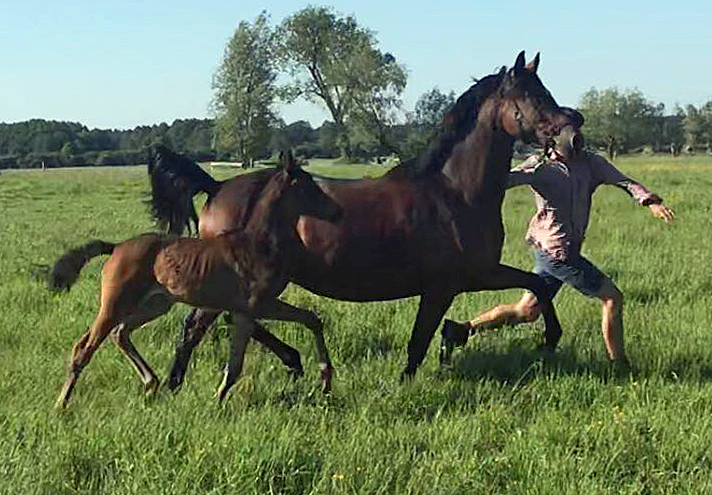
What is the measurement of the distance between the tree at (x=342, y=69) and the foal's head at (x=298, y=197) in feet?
156

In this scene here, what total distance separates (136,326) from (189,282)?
2.43 ft

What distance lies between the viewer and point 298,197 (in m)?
5.61

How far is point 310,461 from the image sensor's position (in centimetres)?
405

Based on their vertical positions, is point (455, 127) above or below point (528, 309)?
above

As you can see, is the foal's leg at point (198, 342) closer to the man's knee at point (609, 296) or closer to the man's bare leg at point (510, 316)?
the man's bare leg at point (510, 316)

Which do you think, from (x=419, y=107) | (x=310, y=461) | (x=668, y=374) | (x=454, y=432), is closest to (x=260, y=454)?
(x=310, y=461)

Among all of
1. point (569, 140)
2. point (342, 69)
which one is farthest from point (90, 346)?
point (342, 69)

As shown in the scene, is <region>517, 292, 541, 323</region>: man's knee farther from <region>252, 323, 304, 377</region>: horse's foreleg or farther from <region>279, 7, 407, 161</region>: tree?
<region>279, 7, 407, 161</region>: tree

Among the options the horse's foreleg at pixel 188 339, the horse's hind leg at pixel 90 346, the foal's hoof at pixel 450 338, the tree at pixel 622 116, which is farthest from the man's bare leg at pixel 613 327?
the tree at pixel 622 116

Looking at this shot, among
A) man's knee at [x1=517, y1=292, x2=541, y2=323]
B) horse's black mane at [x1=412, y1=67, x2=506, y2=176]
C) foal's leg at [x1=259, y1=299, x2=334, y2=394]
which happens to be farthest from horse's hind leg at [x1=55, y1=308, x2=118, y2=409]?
man's knee at [x1=517, y1=292, x2=541, y2=323]

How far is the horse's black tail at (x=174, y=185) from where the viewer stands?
20.2ft

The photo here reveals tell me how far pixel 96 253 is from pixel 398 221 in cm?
186

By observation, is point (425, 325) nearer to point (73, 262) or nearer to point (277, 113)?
point (73, 262)

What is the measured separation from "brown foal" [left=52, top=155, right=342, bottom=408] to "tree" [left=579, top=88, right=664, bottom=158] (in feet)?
322
